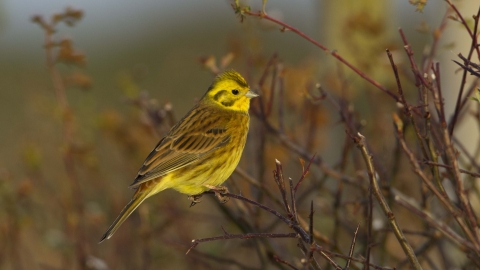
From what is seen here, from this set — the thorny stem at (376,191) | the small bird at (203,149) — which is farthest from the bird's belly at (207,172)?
the thorny stem at (376,191)

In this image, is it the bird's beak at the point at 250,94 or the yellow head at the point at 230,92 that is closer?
the bird's beak at the point at 250,94

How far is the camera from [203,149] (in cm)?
407

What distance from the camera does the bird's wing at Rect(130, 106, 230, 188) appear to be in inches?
154

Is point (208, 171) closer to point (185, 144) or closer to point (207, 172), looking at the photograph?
point (207, 172)

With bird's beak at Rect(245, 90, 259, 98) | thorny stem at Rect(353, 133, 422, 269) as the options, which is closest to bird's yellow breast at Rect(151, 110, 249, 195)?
bird's beak at Rect(245, 90, 259, 98)

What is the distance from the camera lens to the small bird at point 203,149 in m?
3.82

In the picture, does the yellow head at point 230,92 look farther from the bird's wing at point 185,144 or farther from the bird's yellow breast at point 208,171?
the bird's yellow breast at point 208,171

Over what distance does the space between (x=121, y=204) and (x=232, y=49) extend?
1.48m

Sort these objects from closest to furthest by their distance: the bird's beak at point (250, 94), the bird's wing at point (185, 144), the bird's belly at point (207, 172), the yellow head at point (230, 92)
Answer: the bird's belly at point (207, 172)
the bird's wing at point (185, 144)
the bird's beak at point (250, 94)
the yellow head at point (230, 92)

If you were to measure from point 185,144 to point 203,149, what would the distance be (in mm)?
118

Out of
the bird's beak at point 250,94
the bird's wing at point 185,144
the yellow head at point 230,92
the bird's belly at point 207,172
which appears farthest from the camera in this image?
the yellow head at point 230,92

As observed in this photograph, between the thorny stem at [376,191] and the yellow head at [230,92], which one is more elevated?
the yellow head at [230,92]

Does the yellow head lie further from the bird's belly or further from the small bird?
the bird's belly

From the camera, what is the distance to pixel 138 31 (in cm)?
2362
